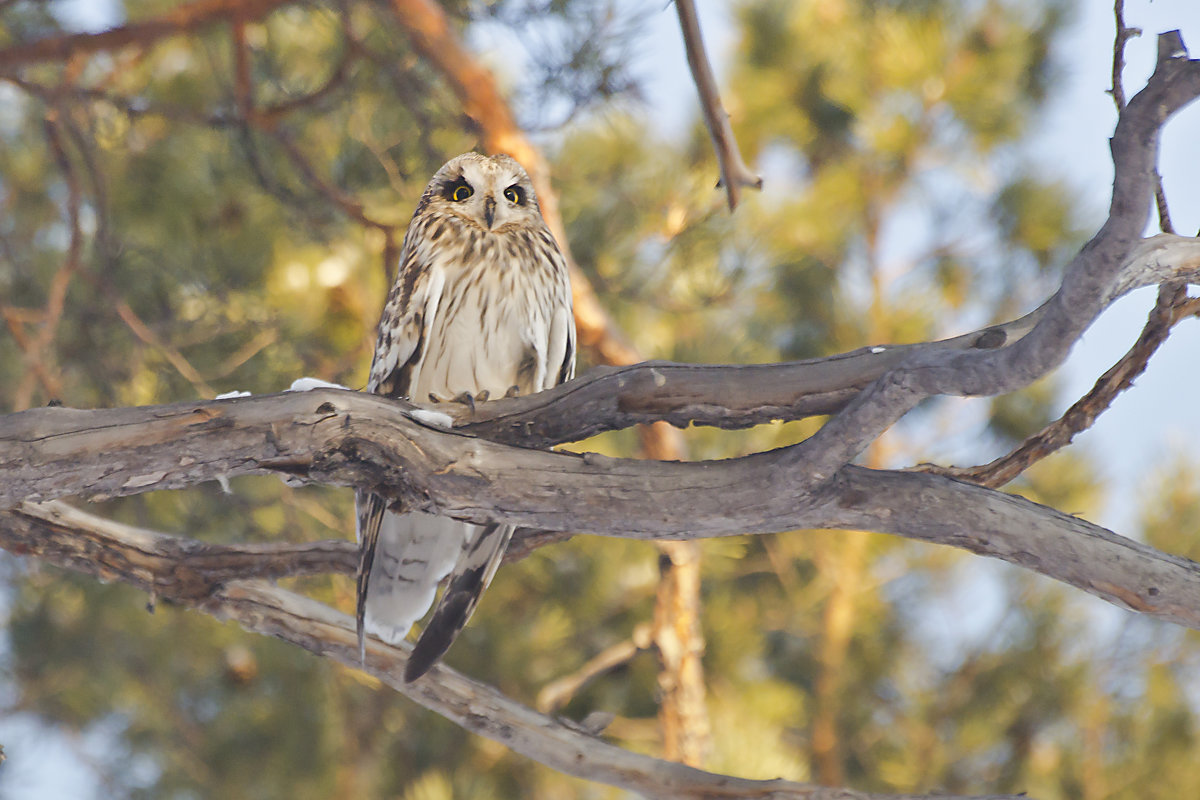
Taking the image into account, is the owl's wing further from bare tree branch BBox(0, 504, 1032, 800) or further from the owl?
bare tree branch BBox(0, 504, 1032, 800)

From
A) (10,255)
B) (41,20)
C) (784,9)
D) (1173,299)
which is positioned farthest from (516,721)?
(784,9)

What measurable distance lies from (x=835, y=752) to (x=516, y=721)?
291 cm

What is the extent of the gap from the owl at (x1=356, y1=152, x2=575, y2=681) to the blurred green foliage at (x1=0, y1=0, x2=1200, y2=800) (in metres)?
A: 0.76

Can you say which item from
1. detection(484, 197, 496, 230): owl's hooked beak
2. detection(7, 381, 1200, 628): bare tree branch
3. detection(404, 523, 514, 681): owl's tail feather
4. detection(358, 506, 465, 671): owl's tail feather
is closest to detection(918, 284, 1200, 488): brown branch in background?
detection(7, 381, 1200, 628): bare tree branch

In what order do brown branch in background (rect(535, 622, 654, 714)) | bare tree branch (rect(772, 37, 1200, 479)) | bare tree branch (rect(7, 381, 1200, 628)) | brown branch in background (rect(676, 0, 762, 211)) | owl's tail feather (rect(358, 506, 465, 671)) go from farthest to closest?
brown branch in background (rect(535, 622, 654, 714)), owl's tail feather (rect(358, 506, 465, 671)), brown branch in background (rect(676, 0, 762, 211)), bare tree branch (rect(7, 381, 1200, 628)), bare tree branch (rect(772, 37, 1200, 479))

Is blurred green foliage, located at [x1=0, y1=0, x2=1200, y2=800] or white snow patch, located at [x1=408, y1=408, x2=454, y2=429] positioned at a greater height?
blurred green foliage, located at [x1=0, y1=0, x2=1200, y2=800]

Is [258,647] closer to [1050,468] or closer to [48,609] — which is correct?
[48,609]

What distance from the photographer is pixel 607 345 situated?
3.13 m

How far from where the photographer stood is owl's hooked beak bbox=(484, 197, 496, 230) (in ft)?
8.34

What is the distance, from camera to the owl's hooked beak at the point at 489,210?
2.54m

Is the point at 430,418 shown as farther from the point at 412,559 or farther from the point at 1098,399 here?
the point at 1098,399

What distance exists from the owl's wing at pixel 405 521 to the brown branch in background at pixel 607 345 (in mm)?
762

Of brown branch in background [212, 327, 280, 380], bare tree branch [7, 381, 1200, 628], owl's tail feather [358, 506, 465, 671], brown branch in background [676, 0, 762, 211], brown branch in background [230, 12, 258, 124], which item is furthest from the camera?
brown branch in background [212, 327, 280, 380]

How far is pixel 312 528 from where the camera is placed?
11.7 feet
